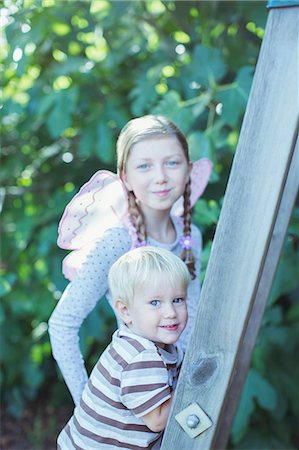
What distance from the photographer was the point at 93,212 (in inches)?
81.6

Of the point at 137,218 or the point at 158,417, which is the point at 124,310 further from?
the point at 137,218

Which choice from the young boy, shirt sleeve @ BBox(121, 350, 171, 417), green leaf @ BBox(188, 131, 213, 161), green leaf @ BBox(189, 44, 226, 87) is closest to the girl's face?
the young boy

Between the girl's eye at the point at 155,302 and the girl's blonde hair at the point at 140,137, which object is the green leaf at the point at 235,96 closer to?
the girl's blonde hair at the point at 140,137

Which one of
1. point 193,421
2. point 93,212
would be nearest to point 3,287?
point 93,212

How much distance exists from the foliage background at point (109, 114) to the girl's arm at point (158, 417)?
109 cm

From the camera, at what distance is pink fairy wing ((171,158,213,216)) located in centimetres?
232

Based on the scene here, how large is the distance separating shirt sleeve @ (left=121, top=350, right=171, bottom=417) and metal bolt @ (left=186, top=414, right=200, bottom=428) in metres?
0.08

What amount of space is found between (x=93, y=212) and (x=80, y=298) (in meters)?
0.24

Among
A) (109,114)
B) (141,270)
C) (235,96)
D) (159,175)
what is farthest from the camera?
(109,114)

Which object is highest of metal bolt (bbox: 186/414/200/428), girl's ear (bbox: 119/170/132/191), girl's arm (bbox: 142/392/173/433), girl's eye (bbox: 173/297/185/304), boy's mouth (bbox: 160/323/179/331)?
girl's ear (bbox: 119/170/132/191)

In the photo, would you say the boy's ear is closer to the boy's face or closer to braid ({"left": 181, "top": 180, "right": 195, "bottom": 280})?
the boy's face

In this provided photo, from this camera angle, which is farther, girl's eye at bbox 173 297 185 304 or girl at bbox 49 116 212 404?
girl at bbox 49 116 212 404

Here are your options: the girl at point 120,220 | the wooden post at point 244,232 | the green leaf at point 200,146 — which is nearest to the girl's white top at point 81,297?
the girl at point 120,220

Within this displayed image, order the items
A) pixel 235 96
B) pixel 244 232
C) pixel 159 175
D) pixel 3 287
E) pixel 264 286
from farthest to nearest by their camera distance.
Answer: pixel 235 96, pixel 3 287, pixel 264 286, pixel 159 175, pixel 244 232
